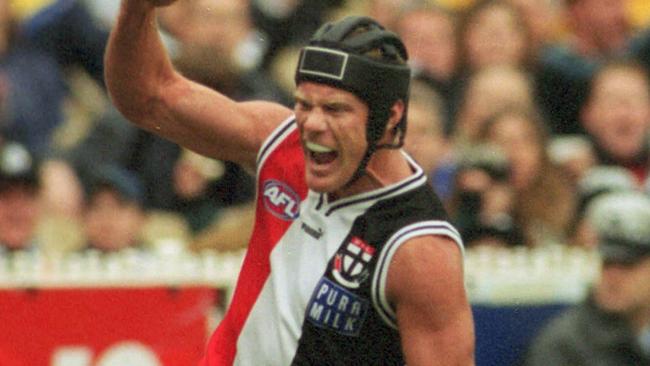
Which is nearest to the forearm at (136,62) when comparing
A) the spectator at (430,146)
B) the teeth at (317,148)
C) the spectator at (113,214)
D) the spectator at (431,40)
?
the teeth at (317,148)

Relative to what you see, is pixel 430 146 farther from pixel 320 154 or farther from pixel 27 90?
pixel 320 154

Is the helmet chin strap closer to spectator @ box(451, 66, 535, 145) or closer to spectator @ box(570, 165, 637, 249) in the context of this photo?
spectator @ box(570, 165, 637, 249)

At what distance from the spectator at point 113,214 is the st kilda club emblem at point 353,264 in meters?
3.45

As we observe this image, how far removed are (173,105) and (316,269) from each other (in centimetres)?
77

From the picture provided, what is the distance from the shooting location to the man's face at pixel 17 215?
9570 millimetres

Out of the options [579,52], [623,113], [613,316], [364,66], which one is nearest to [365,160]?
[364,66]

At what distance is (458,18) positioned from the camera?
11758 mm

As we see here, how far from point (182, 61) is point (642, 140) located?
2549 millimetres

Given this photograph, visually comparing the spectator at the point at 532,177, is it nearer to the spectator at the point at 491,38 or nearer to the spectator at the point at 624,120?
the spectator at the point at 624,120

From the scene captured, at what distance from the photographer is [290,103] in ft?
35.7

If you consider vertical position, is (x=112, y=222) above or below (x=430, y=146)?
below

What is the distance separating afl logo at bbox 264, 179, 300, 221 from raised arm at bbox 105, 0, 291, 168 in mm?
150

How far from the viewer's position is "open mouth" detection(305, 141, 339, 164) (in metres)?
6.07

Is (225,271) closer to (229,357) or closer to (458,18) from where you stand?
(229,357)
